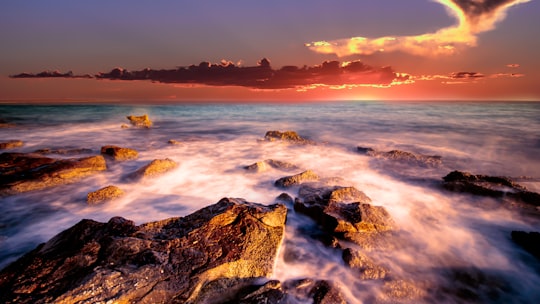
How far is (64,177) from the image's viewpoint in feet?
23.7

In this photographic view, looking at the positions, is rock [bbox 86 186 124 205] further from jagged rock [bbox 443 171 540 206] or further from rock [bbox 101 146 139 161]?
jagged rock [bbox 443 171 540 206]

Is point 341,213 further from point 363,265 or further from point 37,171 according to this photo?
point 37,171

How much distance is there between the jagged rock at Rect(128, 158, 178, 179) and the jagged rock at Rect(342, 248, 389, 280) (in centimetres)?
633

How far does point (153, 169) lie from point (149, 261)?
586 cm

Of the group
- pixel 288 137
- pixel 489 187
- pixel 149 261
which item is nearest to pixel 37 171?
pixel 149 261

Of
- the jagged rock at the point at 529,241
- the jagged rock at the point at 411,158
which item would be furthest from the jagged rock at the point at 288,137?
the jagged rock at the point at 529,241

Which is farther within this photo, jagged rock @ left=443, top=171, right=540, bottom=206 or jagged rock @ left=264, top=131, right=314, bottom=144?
jagged rock @ left=264, top=131, right=314, bottom=144

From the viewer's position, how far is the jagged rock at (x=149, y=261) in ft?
8.30

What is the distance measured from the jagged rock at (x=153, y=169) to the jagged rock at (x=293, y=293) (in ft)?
19.8

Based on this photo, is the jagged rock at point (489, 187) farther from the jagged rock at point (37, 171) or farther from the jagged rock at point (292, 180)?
the jagged rock at point (37, 171)

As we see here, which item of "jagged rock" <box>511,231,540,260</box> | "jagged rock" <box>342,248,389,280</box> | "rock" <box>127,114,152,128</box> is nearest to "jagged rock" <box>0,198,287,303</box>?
"jagged rock" <box>342,248,389,280</box>

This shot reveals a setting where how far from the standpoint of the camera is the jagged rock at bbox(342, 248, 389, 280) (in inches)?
147

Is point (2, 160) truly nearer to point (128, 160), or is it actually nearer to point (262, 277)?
point (128, 160)

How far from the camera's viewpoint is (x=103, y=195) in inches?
248
